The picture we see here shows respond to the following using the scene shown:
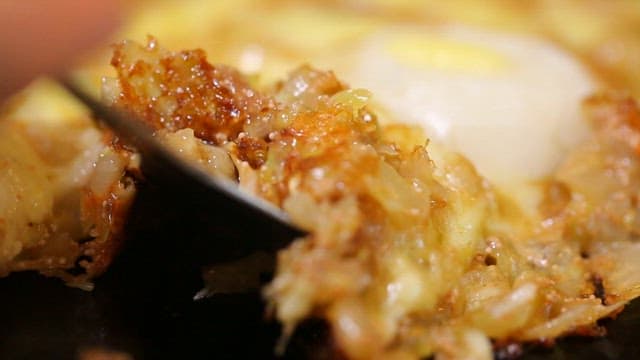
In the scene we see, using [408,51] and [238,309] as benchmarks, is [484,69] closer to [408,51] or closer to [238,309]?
[408,51]

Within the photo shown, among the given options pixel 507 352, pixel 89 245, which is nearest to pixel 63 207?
pixel 89 245

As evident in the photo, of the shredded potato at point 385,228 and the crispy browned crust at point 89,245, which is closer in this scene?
the shredded potato at point 385,228

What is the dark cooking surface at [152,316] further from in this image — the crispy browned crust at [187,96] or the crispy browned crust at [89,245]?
the crispy browned crust at [187,96]

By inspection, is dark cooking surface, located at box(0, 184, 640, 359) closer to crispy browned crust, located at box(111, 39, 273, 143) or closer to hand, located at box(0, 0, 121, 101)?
crispy browned crust, located at box(111, 39, 273, 143)

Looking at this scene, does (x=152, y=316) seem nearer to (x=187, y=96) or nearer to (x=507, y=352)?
(x=187, y=96)

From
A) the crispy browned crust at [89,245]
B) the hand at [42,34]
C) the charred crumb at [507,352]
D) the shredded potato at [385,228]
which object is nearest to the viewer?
the hand at [42,34]

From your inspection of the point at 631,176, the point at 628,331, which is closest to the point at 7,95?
the point at 628,331

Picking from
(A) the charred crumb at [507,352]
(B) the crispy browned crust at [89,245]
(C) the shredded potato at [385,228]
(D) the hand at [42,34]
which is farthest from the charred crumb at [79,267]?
(A) the charred crumb at [507,352]
